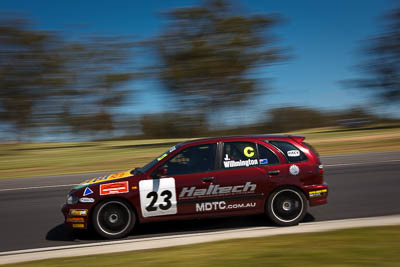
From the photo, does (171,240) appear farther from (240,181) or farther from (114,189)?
(240,181)

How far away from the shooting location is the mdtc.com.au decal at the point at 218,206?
6430mm

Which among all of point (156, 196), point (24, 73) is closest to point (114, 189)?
point (156, 196)

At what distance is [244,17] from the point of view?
3184 cm

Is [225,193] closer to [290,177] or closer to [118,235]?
[290,177]

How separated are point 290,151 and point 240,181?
40.6 inches

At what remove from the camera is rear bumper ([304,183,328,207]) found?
6605 mm

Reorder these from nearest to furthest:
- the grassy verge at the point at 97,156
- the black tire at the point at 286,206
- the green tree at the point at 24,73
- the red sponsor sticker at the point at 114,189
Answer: the red sponsor sticker at the point at 114,189
the black tire at the point at 286,206
the grassy verge at the point at 97,156
the green tree at the point at 24,73

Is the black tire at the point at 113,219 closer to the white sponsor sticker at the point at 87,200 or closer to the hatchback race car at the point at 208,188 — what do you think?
the hatchback race car at the point at 208,188

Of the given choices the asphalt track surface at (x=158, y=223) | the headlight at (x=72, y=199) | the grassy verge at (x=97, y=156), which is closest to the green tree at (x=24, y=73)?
the grassy verge at (x=97, y=156)

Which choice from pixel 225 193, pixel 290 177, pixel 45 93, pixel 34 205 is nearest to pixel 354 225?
pixel 290 177

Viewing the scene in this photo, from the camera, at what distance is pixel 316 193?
663 centimetres

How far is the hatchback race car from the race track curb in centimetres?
33

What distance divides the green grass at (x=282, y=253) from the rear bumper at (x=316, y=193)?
43.6 inches

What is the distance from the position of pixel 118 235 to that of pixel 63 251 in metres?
0.94
